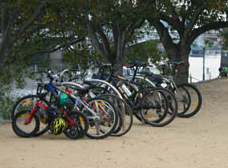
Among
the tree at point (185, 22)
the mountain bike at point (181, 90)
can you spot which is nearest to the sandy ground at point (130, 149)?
the mountain bike at point (181, 90)

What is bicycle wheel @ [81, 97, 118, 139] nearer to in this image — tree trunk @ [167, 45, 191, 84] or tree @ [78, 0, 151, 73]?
tree @ [78, 0, 151, 73]

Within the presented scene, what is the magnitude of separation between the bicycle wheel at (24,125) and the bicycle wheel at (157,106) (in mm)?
2225

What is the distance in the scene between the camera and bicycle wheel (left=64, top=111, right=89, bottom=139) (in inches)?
290

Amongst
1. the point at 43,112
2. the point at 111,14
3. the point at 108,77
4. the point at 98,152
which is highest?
the point at 111,14

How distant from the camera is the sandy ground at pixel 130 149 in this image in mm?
5922

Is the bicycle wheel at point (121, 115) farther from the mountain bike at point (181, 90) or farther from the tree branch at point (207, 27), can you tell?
the tree branch at point (207, 27)

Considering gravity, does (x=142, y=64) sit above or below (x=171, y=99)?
above

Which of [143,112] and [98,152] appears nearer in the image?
[98,152]

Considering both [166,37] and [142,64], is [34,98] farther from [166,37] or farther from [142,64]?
[166,37]

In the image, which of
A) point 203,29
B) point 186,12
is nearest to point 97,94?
point 186,12

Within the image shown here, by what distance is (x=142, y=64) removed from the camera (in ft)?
31.9

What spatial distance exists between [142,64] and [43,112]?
9.21 ft

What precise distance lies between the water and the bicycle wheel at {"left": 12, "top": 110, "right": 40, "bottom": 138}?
23973 mm

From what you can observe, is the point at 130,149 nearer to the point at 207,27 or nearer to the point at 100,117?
the point at 100,117
